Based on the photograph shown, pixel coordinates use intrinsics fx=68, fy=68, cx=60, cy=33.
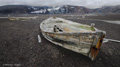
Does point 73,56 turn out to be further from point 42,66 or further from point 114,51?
point 114,51

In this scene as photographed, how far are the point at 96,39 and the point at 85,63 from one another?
1707 mm

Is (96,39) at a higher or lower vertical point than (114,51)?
higher

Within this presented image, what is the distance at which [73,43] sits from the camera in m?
4.39

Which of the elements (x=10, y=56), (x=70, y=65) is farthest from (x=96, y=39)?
(x=10, y=56)

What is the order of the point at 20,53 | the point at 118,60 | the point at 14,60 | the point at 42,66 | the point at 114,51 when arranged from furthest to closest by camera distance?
1. the point at 114,51
2. the point at 20,53
3. the point at 118,60
4. the point at 14,60
5. the point at 42,66

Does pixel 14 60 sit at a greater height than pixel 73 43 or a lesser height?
lesser

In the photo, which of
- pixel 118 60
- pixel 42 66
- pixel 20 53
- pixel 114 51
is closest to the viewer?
pixel 42 66

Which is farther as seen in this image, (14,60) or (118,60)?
(118,60)

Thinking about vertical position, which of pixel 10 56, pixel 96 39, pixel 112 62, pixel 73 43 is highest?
pixel 96 39

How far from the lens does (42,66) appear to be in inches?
158

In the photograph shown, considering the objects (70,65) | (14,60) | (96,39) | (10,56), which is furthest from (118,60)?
(10,56)

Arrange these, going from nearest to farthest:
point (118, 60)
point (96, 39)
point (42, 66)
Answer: point (96, 39) → point (42, 66) → point (118, 60)

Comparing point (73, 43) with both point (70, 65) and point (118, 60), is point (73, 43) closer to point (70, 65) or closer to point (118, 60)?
point (70, 65)

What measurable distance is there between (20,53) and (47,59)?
2.14 metres
